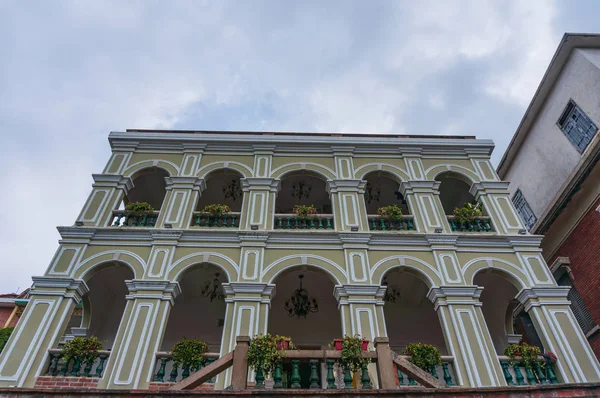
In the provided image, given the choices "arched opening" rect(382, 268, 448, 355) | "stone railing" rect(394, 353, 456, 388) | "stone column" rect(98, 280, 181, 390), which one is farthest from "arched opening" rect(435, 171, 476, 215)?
"stone column" rect(98, 280, 181, 390)

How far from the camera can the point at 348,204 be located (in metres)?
14.1

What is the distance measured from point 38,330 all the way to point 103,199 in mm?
4711

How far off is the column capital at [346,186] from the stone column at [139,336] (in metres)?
6.21

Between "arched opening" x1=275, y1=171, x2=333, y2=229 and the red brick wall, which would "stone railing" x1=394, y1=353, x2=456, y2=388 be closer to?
"arched opening" x1=275, y1=171, x2=333, y2=229

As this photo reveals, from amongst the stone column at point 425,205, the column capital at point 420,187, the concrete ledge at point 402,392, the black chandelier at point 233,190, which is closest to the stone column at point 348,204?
the column capital at point 420,187

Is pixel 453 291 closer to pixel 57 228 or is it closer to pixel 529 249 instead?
pixel 529 249

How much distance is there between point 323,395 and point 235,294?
16.7ft

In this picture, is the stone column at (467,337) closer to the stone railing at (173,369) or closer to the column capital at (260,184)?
the stone railing at (173,369)

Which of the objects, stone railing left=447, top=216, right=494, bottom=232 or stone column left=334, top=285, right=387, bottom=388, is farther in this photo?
stone railing left=447, top=216, right=494, bottom=232

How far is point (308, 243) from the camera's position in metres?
12.9

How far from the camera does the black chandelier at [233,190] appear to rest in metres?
16.1

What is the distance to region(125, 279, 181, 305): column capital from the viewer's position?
11.5 metres

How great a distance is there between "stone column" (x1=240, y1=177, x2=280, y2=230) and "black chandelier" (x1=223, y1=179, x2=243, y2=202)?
59.2 inches

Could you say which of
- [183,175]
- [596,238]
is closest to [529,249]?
[596,238]
